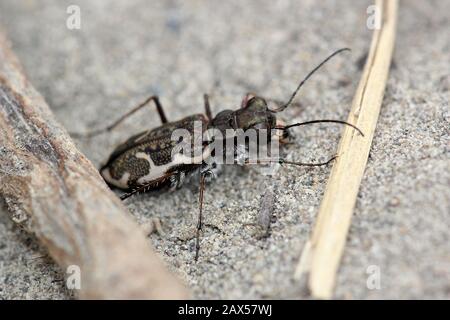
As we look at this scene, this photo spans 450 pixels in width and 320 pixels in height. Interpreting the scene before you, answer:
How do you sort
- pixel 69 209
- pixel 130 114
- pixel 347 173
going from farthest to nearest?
pixel 130 114, pixel 347 173, pixel 69 209

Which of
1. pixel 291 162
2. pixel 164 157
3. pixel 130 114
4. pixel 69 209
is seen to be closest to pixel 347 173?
pixel 291 162

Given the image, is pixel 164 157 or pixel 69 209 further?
pixel 164 157

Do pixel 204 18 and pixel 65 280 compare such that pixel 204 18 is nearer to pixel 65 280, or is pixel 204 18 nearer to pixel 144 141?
pixel 144 141

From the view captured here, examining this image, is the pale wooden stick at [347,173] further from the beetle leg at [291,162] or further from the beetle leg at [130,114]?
the beetle leg at [130,114]

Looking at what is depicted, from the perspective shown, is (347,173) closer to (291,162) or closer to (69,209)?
(291,162)

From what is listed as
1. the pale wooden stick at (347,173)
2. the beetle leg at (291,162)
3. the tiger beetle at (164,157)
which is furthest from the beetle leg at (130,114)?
the pale wooden stick at (347,173)

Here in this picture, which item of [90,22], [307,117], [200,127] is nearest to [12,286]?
[200,127]
